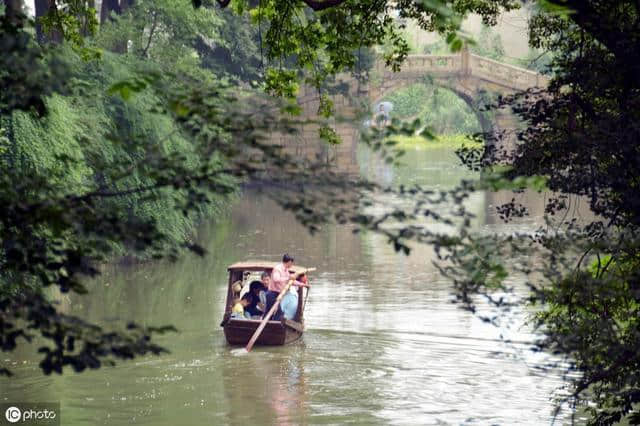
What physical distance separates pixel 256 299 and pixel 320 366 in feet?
7.70

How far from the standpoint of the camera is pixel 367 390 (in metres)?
16.5

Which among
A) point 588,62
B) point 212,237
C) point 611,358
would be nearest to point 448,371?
point 588,62

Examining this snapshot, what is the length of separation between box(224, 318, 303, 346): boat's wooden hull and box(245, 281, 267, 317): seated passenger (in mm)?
691

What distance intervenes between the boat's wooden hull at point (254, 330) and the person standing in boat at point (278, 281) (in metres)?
0.26

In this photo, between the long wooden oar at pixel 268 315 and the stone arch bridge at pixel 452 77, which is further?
the stone arch bridge at pixel 452 77

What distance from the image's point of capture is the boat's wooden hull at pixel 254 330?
61.9 ft

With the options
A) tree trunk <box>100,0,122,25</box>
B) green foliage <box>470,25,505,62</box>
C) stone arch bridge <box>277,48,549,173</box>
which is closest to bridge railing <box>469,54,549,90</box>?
stone arch bridge <box>277,48,549,173</box>

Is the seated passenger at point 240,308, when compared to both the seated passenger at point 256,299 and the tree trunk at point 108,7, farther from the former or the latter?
the tree trunk at point 108,7

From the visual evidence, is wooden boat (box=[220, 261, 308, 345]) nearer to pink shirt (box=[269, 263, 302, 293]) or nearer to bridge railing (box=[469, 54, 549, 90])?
pink shirt (box=[269, 263, 302, 293])

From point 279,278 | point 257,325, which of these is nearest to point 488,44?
point 279,278

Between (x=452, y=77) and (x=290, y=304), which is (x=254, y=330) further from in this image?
(x=452, y=77)

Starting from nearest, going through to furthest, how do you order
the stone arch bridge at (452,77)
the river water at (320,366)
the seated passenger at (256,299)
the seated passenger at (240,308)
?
1. the river water at (320,366)
2. the seated passenger at (240,308)
3. the seated passenger at (256,299)
4. the stone arch bridge at (452,77)

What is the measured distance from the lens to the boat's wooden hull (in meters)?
18.9

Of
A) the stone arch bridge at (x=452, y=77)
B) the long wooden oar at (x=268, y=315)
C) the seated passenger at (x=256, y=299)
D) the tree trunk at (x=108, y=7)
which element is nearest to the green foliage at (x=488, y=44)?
the stone arch bridge at (x=452, y=77)
